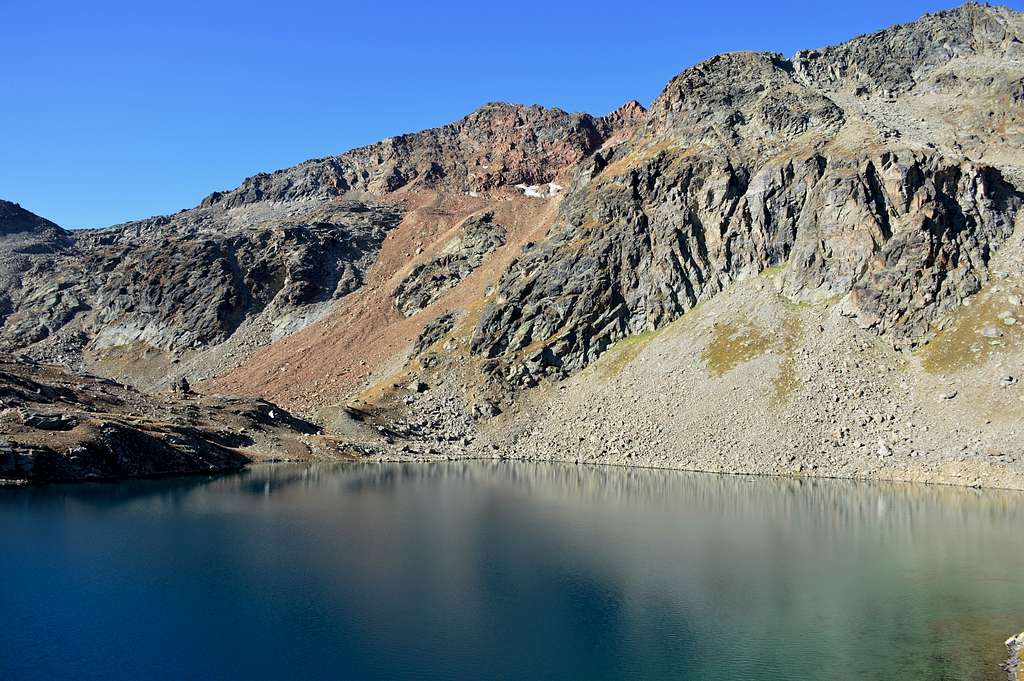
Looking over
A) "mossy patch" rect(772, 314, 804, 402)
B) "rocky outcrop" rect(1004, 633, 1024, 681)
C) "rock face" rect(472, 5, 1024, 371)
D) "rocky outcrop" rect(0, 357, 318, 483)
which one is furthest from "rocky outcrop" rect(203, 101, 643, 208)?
"rocky outcrop" rect(1004, 633, 1024, 681)

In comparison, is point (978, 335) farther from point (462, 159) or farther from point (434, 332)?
point (462, 159)

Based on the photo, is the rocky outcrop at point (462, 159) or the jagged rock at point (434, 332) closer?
the jagged rock at point (434, 332)

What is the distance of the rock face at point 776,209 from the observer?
284ft

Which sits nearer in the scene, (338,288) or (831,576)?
(831,576)

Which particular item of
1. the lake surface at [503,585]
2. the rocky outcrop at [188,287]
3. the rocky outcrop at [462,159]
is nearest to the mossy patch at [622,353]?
the lake surface at [503,585]

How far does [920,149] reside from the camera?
95250 mm

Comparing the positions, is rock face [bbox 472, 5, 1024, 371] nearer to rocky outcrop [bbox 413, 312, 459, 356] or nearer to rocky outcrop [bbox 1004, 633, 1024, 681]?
rocky outcrop [bbox 413, 312, 459, 356]

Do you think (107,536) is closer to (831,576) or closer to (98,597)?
(98,597)

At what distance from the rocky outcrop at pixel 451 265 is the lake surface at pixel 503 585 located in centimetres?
6881

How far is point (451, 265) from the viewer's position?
132875 mm

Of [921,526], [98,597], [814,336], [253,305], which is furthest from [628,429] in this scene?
[253,305]

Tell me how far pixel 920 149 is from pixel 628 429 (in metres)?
53.8

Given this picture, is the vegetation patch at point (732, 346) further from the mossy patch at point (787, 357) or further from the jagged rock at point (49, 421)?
the jagged rock at point (49, 421)

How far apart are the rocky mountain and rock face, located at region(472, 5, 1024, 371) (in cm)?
33
